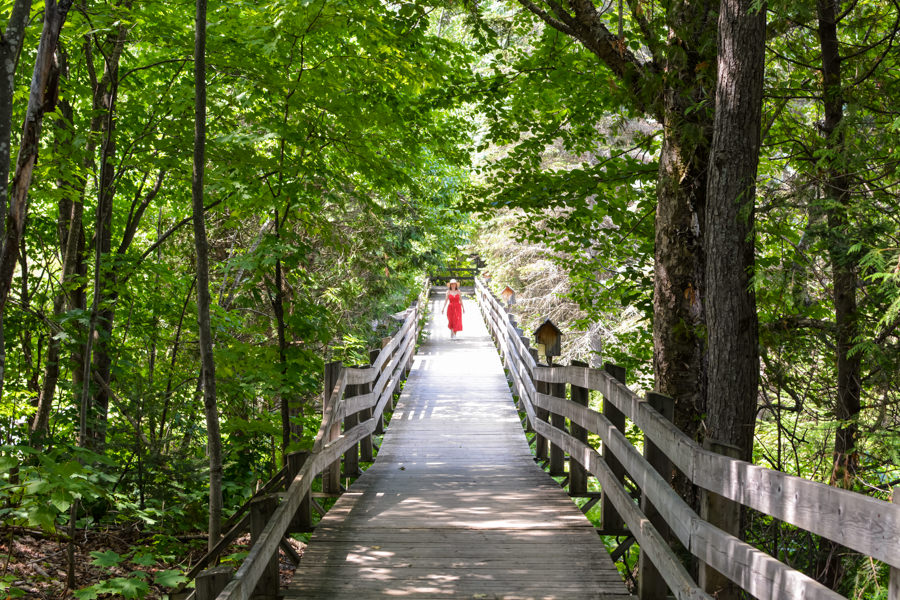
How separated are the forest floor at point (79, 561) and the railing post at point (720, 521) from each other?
319cm

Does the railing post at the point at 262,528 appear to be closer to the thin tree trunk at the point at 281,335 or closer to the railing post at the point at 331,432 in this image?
the railing post at the point at 331,432

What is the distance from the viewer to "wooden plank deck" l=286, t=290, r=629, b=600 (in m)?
4.18

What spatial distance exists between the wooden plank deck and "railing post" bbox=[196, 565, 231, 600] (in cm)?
132

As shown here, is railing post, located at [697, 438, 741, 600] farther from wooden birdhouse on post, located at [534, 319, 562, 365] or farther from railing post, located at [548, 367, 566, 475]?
wooden birdhouse on post, located at [534, 319, 562, 365]

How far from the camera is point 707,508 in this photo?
3.12m

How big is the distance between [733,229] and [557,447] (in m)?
3.43

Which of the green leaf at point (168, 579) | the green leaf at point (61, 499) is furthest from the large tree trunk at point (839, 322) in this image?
the green leaf at point (61, 499)

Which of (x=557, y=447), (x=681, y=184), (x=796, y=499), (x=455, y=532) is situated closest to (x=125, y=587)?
(x=455, y=532)

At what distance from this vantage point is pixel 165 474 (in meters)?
6.61

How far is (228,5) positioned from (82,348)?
149 inches

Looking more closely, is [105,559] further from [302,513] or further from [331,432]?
[331,432]

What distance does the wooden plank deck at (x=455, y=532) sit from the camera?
13.7ft

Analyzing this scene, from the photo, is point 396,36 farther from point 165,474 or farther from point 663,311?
point 165,474

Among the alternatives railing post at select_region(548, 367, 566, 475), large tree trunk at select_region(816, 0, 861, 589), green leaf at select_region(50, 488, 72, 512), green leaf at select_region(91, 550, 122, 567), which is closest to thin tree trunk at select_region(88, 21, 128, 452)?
green leaf at select_region(91, 550, 122, 567)
